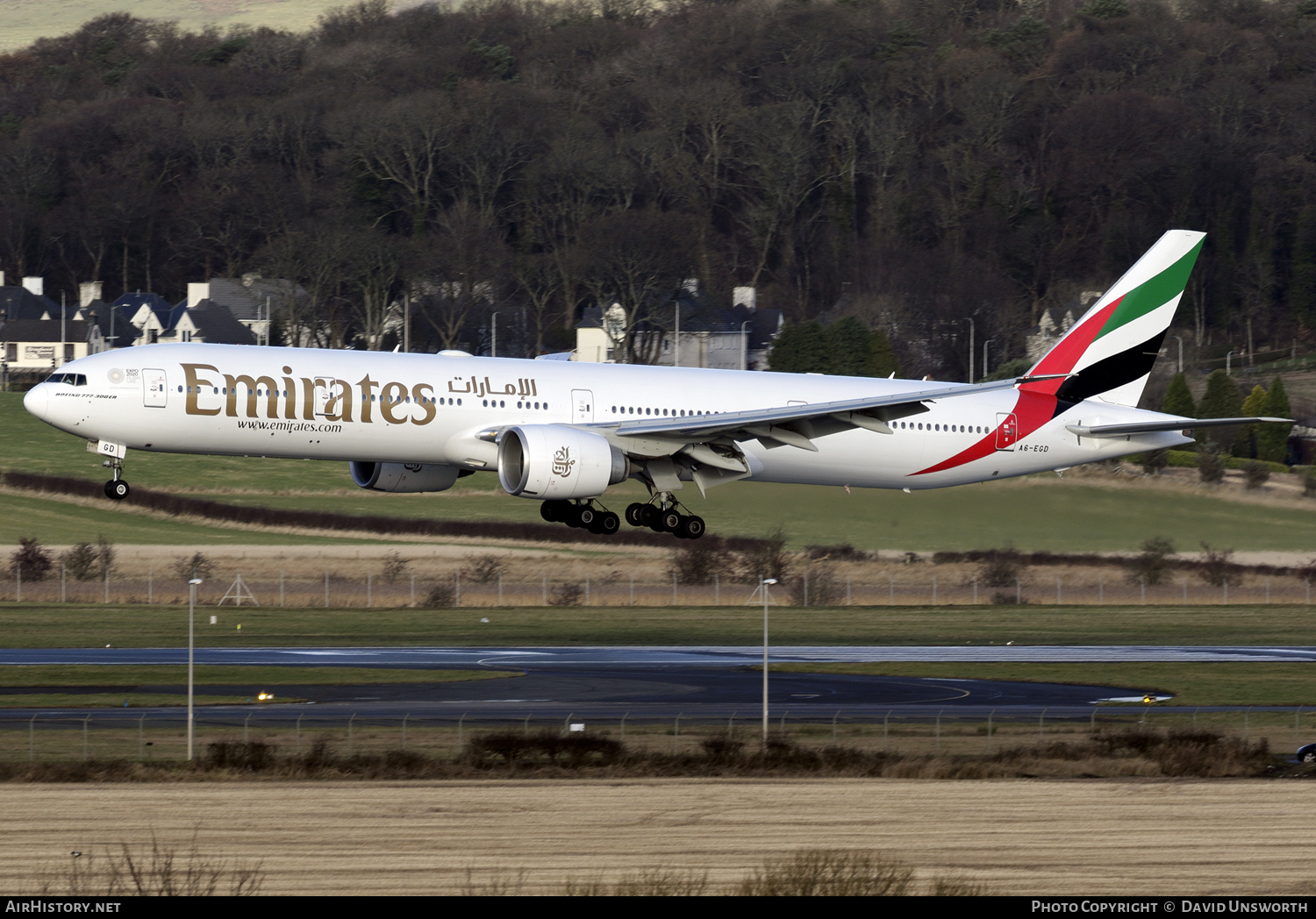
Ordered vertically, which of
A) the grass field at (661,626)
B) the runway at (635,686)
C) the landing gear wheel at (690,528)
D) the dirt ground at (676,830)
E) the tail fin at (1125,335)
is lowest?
the dirt ground at (676,830)

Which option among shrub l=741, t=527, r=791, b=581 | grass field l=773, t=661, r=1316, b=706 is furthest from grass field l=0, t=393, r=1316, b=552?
grass field l=773, t=661, r=1316, b=706

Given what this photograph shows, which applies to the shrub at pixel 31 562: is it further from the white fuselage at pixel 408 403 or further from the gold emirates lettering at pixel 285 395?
the gold emirates lettering at pixel 285 395

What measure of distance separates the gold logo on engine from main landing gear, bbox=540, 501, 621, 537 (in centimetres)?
329

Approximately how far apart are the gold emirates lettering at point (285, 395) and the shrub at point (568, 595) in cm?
3794

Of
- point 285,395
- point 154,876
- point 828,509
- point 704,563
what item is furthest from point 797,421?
point 704,563

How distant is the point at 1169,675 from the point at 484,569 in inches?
1504

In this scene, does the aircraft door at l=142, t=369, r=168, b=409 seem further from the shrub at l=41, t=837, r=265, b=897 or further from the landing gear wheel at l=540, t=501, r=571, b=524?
the shrub at l=41, t=837, r=265, b=897

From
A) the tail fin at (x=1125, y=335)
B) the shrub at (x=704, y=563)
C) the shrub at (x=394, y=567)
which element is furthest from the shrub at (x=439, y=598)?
the tail fin at (x=1125, y=335)

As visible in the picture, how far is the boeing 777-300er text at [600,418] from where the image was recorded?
49844 millimetres

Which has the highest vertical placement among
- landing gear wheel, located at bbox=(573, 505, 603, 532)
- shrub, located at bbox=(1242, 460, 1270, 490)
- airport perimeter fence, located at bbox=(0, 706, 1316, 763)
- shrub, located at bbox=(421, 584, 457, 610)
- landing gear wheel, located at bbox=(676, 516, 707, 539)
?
shrub, located at bbox=(1242, 460, 1270, 490)

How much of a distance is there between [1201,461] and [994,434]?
124 ft

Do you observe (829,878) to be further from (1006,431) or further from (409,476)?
(1006,431)

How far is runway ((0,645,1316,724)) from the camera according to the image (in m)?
55.6

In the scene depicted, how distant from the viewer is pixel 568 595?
88875mm
